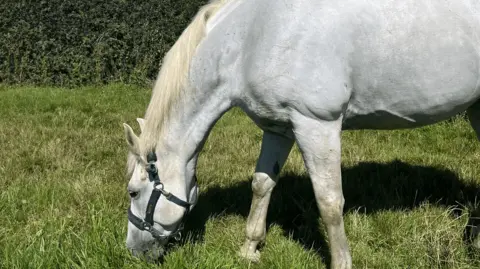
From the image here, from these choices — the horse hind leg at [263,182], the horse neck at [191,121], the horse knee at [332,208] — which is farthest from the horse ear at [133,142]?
the horse knee at [332,208]

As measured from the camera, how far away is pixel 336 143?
2.61 m

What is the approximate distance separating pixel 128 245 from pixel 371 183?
7.14ft

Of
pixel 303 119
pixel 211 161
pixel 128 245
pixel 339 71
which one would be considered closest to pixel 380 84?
pixel 339 71

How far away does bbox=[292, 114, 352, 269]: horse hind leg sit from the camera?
101 inches

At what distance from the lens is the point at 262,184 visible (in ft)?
10.8

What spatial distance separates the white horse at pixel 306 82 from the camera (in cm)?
255

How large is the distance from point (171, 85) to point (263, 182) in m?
0.92

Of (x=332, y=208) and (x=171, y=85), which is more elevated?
(x=171, y=85)

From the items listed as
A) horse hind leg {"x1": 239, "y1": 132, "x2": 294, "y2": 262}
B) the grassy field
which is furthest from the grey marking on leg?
the grassy field

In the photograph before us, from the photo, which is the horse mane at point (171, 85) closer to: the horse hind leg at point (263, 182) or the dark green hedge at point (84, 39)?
the horse hind leg at point (263, 182)

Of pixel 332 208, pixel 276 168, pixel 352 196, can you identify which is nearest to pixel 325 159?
pixel 332 208

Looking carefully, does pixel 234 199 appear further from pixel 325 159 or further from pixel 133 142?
pixel 325 159

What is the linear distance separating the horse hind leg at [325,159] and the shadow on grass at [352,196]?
0.65m

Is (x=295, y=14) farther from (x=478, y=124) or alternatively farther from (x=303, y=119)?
(x=478, y=124)
